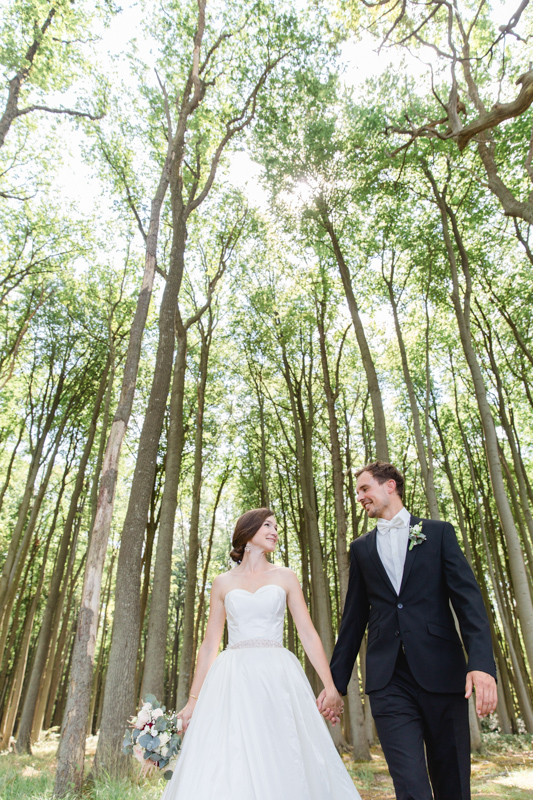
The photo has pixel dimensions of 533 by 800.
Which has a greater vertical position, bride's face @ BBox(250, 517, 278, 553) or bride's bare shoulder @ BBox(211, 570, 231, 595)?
bride's face @ BBox(250, 517, 278, 553)

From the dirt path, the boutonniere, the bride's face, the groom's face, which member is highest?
the groom's face

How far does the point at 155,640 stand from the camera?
836 centimetres

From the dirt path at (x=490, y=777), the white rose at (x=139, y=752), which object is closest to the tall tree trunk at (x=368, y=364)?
the dirt path at (x=490, y=777)

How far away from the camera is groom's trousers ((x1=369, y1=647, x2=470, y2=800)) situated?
2484 millimetres

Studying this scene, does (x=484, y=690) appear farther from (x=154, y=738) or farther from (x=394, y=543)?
(x=154, y=738)

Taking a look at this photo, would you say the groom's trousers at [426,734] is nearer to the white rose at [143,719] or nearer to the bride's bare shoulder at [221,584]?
the bride's bare shoulder at [221,584]

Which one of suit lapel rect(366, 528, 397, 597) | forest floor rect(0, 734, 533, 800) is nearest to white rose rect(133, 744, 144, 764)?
suit lapel rect(366, 528, 397, 597)

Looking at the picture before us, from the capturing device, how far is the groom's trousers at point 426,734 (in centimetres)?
248

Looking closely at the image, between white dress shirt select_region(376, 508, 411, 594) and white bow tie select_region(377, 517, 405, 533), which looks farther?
white bow tie select_region(377, 517, 405, 533)

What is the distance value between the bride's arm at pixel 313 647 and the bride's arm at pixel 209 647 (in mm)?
497

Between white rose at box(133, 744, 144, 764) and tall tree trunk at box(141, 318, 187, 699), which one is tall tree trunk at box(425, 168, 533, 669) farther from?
white rose at box(133, 744, 144, 764)

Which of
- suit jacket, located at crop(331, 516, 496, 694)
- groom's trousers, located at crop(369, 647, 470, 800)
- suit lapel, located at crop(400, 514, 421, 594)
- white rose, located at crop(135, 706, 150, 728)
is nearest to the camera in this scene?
groom's trousers, located at crop(369, 647, 470, 800)

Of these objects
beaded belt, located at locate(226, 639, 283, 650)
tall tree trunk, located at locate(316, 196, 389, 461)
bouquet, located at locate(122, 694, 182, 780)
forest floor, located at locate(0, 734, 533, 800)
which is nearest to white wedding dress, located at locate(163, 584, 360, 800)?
beaded belt, located at locate(226, 639, 283, 650)

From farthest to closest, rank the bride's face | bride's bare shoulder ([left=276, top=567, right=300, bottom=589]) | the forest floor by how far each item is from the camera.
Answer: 1. the forest floor
2. the bride's face
3. bride's bare shoulder ([left=276, top=567, right=300, bottom=589])
